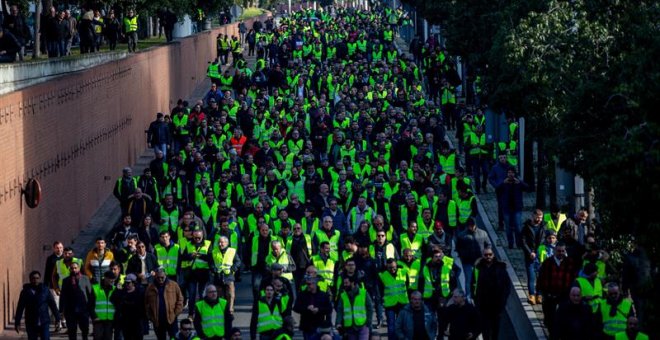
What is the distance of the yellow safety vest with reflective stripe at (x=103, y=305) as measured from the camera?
2217 centimetres

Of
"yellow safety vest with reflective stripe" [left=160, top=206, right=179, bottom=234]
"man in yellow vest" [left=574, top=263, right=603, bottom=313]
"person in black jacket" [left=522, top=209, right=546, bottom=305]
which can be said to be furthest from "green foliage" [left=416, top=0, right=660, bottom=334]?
"yellow safety vest with reflective stripe" [left=160, top=206, right=179, bottom=234]

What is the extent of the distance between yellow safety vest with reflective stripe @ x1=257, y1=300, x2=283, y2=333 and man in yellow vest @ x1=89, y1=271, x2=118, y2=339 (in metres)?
2.07

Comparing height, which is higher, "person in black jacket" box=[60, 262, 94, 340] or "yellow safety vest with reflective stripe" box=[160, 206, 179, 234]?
"yellow safety vest with reflective stripe" box=[160, 206, 179, 234]

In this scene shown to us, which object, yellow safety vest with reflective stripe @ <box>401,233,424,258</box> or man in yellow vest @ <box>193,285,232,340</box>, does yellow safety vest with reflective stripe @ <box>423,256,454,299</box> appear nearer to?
yellow safety vest with reflective stripe @ <box>401,233,424,258</box>

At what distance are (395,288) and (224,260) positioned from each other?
8.61 feet

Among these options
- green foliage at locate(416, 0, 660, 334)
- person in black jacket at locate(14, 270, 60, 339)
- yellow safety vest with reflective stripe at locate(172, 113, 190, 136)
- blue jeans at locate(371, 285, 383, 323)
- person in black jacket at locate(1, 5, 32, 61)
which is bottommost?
blue jeans at locate(371, 285, 383, 323)

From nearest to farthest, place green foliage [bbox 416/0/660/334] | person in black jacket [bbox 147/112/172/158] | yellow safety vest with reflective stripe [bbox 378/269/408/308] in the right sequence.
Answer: green foliage [bbox 416/0/660/334] < yellow safety vest with reflective stripe [bbox 378/269/408/308] < person in black jacket [bbox 147/112/172/158]

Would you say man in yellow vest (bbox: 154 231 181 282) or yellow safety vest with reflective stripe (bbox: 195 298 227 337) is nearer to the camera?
yellow safety vest with reflective stripe (bbox: 195 298 227 337)

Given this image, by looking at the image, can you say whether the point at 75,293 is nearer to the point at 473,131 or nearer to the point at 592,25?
the point at 592,25

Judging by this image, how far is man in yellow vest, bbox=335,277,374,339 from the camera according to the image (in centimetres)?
2112

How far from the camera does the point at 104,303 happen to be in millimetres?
22172

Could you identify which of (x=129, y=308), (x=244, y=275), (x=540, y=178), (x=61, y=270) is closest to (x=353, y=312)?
(x=129, y=308)

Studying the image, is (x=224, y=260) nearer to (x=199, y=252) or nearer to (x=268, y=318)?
(x=199, y=252)

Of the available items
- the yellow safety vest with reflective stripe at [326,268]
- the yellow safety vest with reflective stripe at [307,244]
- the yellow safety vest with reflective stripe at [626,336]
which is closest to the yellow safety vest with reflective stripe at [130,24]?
the yellow safety vest with reflective stripe at [307,244]
